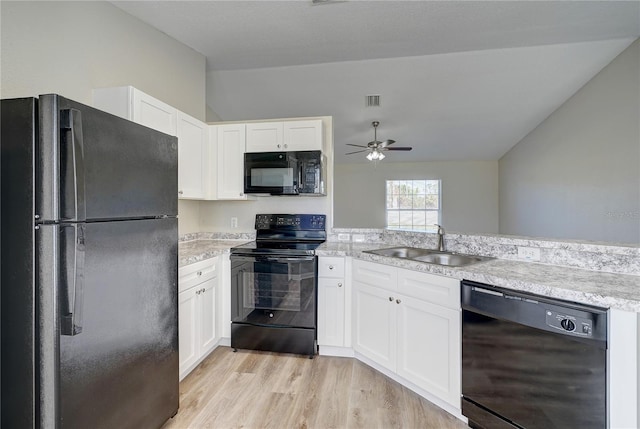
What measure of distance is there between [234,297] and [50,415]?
5.16 feet

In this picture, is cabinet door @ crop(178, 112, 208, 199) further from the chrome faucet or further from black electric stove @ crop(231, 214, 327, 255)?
the chrome faucet

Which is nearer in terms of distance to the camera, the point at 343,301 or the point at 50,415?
the point at 50,415

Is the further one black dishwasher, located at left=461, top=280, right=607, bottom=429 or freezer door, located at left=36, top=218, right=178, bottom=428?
black dishwasher, located at left=461, top=280, right=607, bottom=429

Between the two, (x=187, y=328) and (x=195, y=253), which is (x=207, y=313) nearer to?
(x=187, y=328)

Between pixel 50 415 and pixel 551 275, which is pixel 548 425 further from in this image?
pixel 50 415

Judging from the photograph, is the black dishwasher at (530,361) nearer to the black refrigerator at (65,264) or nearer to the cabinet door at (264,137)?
the black refrigerator at (65,264)

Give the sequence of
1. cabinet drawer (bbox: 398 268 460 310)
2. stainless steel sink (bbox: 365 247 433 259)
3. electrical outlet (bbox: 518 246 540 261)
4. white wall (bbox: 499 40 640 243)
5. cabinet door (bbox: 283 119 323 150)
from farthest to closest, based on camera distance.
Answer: white wall (bbox: 499 40 640 243), cabinet door (bbox: 283 119 323 150), stainless steel sink (bbox: 365 247 433 259), electrical outlet (bbox: 518 246 540 261), cabinet drawer (bbox: 398 268 460 310)

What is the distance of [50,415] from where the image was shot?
1089 mm

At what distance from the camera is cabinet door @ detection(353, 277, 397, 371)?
2.14 m

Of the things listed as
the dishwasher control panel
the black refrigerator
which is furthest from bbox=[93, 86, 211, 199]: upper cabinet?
the dishwasher control panel

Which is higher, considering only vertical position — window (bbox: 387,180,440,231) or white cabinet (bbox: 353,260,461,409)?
window (bbox: 387,180,440,231)

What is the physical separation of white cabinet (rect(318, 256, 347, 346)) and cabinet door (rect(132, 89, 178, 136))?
1622 millimetres

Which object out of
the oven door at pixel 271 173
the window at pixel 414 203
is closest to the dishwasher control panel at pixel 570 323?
the oven door at pixel 271 173

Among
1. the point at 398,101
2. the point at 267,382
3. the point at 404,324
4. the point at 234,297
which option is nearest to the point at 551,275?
the point at 404,324
